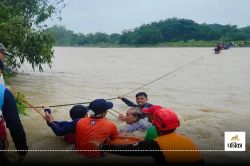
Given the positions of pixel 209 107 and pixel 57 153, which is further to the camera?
pixel 209 107

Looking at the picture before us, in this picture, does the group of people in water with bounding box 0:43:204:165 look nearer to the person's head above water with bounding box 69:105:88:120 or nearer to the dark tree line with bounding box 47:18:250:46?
the person's head above water with bounding box 69:105:88:120

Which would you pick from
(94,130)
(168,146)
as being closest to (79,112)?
(94,130)

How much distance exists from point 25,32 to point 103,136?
38.0ft

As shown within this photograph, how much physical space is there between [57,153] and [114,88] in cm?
1299

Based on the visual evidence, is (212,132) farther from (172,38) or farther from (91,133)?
(172,38)

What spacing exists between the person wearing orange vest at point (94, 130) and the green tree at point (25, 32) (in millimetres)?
9166

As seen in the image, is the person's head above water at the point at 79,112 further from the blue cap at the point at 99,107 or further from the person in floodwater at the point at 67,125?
the blue cap at the point at 99,107

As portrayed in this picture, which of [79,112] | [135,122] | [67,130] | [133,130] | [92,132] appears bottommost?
[133,130]

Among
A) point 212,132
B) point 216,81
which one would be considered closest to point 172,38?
point 216,81

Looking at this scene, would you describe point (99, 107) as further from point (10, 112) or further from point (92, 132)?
point (10, 112)

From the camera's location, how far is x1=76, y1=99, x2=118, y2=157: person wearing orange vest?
599cm

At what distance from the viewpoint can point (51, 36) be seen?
738 inches

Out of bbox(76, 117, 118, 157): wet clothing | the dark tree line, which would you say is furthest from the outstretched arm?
the dark tree line

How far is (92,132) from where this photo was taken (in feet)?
19.7
